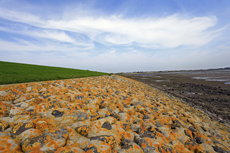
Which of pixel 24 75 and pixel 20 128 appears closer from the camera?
pixel 20 128

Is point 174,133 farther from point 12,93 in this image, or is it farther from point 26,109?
point 12,93

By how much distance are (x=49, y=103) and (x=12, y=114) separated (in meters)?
1.00

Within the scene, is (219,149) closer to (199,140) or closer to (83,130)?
(199,140)

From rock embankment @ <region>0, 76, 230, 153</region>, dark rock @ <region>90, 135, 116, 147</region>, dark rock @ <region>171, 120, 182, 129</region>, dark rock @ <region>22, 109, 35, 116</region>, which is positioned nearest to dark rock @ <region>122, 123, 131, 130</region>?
rock embankment @ <region>0, 76, 230, 153</region>

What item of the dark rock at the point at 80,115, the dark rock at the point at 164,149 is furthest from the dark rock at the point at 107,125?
the dark rock at the point at 164,149

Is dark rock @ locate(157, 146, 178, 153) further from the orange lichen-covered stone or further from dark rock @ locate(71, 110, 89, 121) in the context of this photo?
the orange lichen-covered stone

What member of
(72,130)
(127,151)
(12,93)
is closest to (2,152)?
(72,130)

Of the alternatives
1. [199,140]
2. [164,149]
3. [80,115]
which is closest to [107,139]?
[80,115]

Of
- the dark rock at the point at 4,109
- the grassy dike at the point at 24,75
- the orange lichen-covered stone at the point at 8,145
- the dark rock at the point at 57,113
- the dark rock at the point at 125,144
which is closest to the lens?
the orange lichen-covered stone at the point at 8,145

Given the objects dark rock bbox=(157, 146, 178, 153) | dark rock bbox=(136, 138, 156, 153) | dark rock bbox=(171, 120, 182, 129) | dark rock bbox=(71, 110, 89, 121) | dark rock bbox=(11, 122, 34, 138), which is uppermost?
dark rock bbox=(11, 122, 34, 138)

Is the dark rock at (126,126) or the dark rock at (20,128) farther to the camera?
the dark rock at (126,126)

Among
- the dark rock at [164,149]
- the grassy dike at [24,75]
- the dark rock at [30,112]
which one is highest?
the grassy dike at [24,75]

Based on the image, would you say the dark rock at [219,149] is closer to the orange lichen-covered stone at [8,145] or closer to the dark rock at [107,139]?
the dark rock at [107,139]

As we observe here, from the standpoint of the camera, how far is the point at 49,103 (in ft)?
12.6
